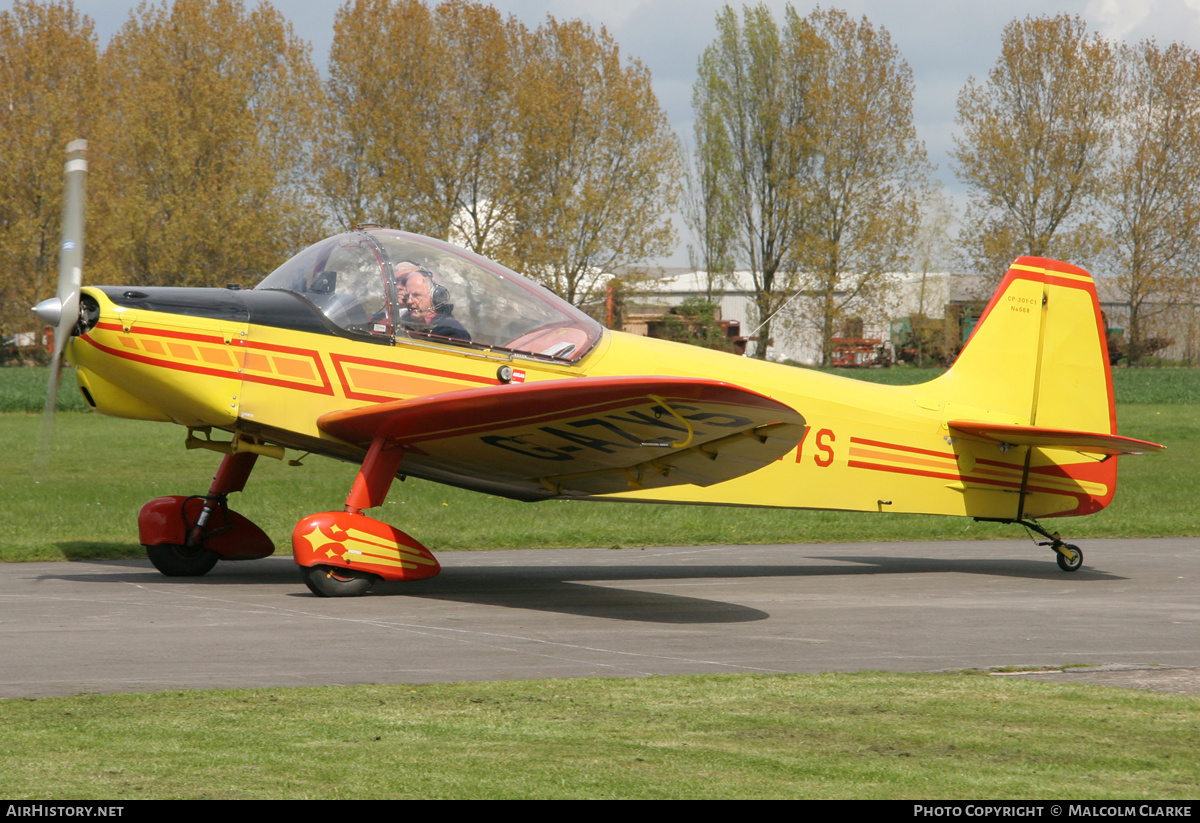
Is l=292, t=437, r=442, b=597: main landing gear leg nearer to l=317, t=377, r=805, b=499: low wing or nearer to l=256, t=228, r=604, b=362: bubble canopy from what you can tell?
l=317, t=377, r=805, b=499: low wing

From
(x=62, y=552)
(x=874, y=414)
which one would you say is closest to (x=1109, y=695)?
(x=874, y=414)

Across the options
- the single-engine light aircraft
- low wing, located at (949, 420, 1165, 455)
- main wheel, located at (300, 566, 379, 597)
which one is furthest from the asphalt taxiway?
low wing, located at (949, 420, 1165, 455)

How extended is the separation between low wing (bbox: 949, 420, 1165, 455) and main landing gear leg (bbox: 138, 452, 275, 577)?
6.46 meters

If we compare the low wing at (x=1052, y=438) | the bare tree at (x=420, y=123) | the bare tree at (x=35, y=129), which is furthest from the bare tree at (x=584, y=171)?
the low wing at (x=1052, y=438)

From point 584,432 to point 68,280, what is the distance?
12.4 ft

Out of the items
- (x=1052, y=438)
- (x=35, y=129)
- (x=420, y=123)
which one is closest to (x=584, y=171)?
(x=420, y=123)

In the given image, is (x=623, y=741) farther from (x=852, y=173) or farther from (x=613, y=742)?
(x=852, y=173)

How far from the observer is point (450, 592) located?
347 inches

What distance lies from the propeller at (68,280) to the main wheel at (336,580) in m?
2.02

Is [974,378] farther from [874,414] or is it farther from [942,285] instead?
[942,285]

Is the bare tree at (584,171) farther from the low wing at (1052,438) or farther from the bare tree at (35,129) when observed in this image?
the low wing at (1052,438)

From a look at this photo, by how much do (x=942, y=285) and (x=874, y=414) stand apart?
67.2m

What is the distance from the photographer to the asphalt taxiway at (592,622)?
5969 millimetres

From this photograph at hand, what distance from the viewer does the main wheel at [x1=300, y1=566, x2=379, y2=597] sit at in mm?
8094
